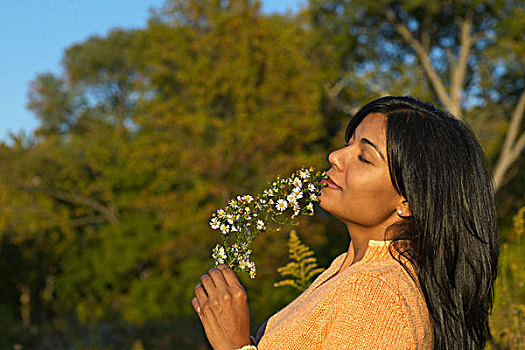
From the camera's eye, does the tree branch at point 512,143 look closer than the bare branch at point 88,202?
Yes

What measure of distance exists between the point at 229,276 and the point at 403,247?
53 centimetres

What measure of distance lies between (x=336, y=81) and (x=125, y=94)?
12.2m

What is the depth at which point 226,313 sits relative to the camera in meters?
1.62

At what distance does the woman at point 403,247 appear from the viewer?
1.44 meters

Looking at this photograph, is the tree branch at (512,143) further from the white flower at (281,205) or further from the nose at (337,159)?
the nose at (337,159)

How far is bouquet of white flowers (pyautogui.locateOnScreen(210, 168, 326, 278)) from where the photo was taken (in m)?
1.86

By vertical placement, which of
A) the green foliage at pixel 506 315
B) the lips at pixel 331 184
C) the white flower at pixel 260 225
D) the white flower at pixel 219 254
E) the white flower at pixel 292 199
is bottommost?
the green foliage at pixel 506 315

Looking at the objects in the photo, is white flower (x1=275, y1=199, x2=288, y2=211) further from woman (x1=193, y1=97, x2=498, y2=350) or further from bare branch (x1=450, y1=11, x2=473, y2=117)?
bare branch (x1=450, y1=11, x2=473, y2=117)

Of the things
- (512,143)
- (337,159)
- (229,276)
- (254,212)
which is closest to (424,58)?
(512,143)

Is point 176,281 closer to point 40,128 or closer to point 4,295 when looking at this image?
point 4,295

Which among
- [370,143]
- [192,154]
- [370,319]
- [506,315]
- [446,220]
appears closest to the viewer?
[370,319]

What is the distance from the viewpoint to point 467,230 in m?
1.55

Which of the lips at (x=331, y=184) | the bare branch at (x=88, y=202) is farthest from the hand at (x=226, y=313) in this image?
the bare branch at (x=88, y=202)

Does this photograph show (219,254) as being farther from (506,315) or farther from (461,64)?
(461,64)
